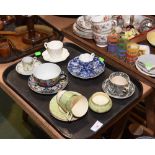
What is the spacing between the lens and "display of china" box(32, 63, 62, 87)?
1.18 metres

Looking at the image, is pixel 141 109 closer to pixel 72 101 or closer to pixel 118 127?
pixel 118 127

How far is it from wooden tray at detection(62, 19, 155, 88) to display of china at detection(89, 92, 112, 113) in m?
0.21

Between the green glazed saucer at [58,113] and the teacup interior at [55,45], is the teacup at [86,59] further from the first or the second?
the green glazed saucer at [58,113]

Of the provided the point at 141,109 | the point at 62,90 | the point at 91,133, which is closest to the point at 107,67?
the point at 62,90

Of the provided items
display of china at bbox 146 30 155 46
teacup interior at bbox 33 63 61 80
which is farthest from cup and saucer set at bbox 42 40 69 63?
display of china at bbox 146 30 155 46

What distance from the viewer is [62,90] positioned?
3.86ft

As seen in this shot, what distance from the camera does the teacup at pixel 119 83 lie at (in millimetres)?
1158

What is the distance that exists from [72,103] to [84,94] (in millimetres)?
141

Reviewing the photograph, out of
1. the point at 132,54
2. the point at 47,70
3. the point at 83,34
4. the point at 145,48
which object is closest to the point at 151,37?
the point at 145,48

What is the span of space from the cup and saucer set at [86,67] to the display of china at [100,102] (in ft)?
0.46

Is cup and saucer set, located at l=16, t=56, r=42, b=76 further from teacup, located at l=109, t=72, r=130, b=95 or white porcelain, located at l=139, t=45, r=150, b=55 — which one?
white porcelain, located at l=139, t=45, r=150, b=55

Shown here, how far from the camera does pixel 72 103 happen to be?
1062mm

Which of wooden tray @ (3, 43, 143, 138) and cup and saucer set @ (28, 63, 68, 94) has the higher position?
cup and saucer set @ (28, 63, 68, 94)

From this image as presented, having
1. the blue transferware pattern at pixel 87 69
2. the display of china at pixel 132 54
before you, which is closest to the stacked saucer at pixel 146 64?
the display of china at pixel 132 54
